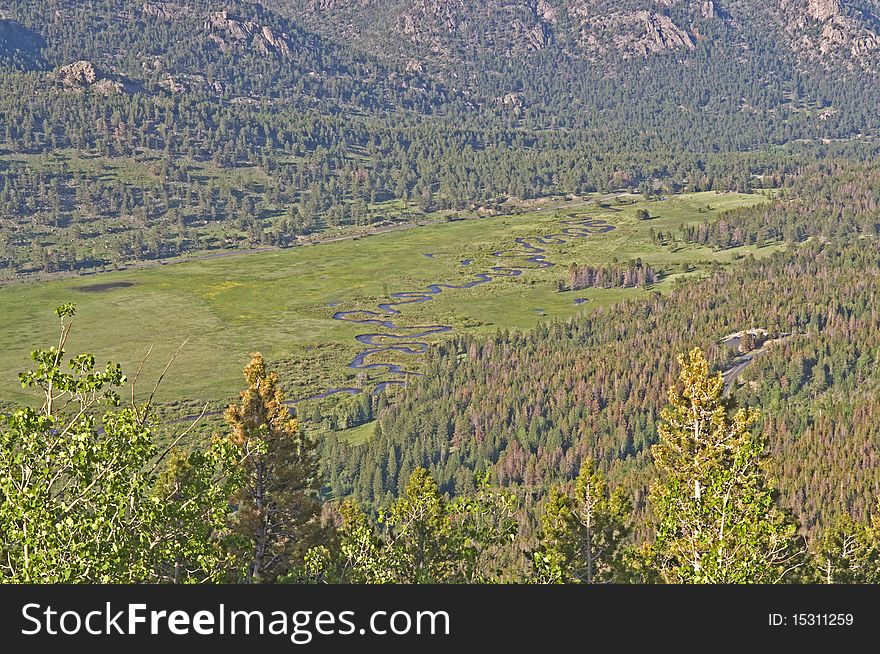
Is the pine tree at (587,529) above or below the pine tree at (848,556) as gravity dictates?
above

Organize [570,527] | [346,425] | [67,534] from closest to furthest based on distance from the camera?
1. [67,534]
2. [570,527]
3. [346,425]

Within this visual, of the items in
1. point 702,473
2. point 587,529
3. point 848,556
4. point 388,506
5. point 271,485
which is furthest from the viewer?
point 388,506

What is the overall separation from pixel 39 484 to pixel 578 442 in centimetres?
15233

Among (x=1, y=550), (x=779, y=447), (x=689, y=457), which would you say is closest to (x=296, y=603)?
(x=1, y=550)

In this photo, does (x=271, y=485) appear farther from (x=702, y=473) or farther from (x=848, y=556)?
(x=848, y=556)

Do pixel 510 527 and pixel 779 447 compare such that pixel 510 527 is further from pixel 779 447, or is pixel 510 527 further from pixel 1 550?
pixel 779 447

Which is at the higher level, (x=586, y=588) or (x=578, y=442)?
(x=586, y=588)

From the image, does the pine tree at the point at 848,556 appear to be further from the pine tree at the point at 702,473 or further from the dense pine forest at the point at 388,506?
the pine tree at the point at 702,473

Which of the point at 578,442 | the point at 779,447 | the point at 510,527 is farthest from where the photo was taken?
the point at 578,442

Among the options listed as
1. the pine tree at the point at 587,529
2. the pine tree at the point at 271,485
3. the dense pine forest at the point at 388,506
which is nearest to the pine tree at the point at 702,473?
the dense pine forest at the point at 388,506

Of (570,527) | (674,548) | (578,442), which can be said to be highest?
(674,548)

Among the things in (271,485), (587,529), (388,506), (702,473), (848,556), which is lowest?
(388,506)

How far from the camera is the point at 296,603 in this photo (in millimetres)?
15016

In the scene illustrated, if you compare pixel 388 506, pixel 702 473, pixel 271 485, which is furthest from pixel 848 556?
pixel 388 506
